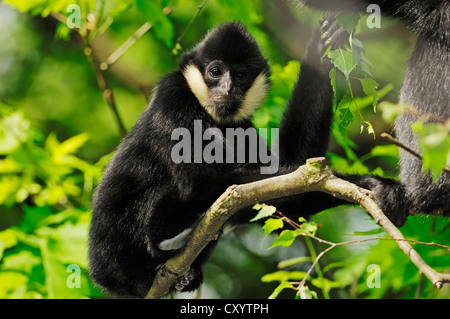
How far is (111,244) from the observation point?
5152mm

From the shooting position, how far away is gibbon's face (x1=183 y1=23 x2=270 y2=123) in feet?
17.8

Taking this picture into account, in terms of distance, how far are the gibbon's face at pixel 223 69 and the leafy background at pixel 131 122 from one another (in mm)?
539

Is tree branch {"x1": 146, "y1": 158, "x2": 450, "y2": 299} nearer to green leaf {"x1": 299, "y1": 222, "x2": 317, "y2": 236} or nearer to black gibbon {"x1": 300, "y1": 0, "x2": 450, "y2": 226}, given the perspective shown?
green leaf {"x1": 299, "y1": 222, "x2": 317, "y2": 236}

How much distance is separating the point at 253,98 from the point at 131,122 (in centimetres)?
483

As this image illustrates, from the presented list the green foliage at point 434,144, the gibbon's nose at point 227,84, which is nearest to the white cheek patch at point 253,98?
the gibbon's nose at point 227,84

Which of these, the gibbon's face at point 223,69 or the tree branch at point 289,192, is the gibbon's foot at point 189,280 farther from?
the gibbon's face at point 223,69

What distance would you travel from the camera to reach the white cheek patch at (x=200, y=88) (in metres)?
5.42

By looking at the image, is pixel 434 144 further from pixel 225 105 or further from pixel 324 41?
pixel 225 105

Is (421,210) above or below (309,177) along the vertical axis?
below

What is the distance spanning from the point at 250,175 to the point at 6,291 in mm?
3335

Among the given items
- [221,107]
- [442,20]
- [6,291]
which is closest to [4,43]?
[6,291]

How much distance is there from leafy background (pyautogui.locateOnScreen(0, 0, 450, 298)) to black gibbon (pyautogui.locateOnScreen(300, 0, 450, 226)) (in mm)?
332

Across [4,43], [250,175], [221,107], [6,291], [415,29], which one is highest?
[4,43]

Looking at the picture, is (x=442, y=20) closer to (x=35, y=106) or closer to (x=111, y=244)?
(x=111, y=244)
